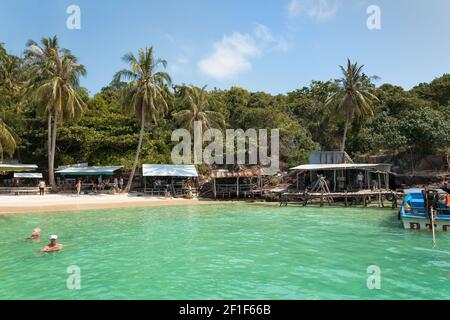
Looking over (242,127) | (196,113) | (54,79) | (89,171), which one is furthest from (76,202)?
(242,127)

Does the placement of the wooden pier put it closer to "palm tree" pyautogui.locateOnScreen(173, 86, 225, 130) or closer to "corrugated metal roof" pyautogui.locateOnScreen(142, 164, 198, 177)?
"corrugated metal roof" pyautogui.locateOnScreen(142, 164, 198, 177)

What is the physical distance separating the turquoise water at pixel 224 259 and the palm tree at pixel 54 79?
13.0 metres

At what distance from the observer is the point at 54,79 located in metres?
29.6

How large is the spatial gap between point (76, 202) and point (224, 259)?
674 inches

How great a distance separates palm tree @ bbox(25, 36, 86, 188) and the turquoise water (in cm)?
1302

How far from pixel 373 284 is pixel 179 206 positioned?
61.0 feet

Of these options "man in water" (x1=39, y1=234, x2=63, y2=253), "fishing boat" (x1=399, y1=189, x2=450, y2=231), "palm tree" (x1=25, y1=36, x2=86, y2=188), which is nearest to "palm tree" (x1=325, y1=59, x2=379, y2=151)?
"fishing boat" (x1=399, y1=189, x2=450, y2=231)

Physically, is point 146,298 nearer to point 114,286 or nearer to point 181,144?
point 114,286

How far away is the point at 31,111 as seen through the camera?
38094 millimetres

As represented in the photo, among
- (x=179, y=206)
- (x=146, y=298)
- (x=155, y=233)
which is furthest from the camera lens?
(x=179, y=206)

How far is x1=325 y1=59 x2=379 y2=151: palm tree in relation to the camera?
3497cm

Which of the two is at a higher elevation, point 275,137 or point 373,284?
point 275,137

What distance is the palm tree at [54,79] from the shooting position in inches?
1169

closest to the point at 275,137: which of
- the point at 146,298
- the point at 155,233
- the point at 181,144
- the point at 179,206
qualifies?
the point at 181,144
